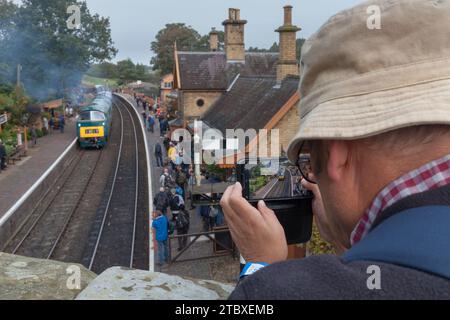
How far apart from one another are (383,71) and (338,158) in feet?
0.73

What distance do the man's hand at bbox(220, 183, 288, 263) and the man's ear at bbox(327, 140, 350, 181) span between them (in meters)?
0.25

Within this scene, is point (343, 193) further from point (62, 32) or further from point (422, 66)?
point (62, 32)

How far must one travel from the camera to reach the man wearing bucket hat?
83 centimetres

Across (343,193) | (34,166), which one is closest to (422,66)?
(343,193)

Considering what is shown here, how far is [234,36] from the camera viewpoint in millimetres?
28719

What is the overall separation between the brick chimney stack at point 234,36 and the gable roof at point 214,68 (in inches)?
16.6

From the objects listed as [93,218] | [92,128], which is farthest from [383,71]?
[92,128]

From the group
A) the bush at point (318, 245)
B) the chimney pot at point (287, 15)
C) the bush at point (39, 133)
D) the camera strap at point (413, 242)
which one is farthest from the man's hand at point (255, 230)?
the bush at point (39, 133)

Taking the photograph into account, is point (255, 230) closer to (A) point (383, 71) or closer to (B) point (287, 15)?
(A) point (383, 71)

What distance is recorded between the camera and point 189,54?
30781 mm

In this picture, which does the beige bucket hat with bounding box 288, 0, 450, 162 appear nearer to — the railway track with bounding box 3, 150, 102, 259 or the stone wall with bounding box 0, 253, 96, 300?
the stone wall with bounding box 0, 253, 96, 300

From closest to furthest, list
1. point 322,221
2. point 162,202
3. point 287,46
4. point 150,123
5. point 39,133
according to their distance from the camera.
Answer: point 322,221
point 162,202
point 287,46
point 39,133
point 150,123

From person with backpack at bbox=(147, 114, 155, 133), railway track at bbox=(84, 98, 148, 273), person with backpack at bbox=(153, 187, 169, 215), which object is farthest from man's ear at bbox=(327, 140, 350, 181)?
person with backpack at bbox=(147, 114, 155, 133)

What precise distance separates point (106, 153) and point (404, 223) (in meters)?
27.9
